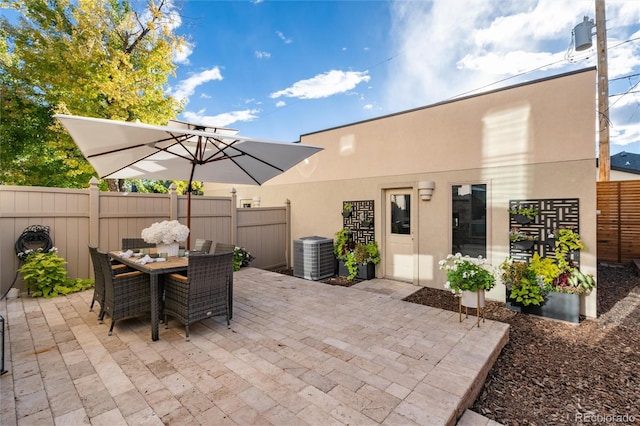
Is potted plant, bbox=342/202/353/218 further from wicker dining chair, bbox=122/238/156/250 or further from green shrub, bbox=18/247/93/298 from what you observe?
green shrub, bbox=18/247/93/298

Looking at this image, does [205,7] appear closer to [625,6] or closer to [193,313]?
[193,313]

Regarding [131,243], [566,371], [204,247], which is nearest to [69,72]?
[131,243]

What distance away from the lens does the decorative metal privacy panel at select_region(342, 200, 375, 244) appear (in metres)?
6.45

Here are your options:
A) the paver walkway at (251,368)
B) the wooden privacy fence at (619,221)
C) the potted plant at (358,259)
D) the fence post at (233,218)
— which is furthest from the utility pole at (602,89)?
the fence post at (233,218)

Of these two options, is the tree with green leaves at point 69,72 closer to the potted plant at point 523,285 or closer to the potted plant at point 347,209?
the potted plant at point 347,209

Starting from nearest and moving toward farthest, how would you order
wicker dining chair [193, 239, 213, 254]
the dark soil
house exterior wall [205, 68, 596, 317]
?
the dark soil → house exterior wall [205, 68, 596, 317] → wicker dining chair [193, 239, 213, 254]

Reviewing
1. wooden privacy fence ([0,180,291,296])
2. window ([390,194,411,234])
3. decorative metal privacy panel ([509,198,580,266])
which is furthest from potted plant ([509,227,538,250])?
wooden privacy fence ([0,180,291,296])

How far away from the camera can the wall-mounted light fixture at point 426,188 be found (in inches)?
215

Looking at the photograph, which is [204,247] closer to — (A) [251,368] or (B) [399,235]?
(A) [251,368]

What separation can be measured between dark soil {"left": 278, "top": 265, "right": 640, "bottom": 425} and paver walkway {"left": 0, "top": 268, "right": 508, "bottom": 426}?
0.77ft

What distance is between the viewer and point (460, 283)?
138 inches

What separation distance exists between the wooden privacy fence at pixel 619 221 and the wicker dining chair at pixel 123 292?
29.3 feet

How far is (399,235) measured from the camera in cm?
616

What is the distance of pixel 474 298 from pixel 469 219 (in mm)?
2107
